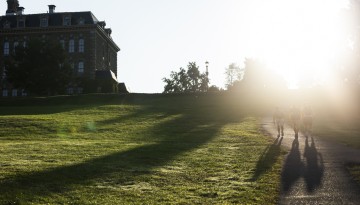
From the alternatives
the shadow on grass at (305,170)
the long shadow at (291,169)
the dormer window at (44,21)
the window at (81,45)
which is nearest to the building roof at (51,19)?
the dormer window at (44,21)

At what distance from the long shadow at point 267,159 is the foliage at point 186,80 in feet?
313

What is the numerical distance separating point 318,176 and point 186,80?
104 m

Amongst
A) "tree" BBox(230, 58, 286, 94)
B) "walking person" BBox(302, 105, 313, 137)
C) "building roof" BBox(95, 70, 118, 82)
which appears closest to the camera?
"walking person" BBox(302, 105, 313, 137)

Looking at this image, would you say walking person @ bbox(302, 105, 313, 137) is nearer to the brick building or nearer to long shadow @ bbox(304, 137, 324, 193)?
long shadow @ bbox(304, 137, 324, 193)

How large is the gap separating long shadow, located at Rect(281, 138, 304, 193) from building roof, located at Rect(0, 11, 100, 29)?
2404 inches

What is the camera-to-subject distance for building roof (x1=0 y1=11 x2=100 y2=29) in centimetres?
7113

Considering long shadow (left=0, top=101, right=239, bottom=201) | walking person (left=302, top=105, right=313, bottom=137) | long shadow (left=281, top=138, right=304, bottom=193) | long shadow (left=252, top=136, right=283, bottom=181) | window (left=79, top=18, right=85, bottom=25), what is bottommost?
long shadow (left=281, top=138, right=304, bottom=193)

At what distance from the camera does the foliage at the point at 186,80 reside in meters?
113

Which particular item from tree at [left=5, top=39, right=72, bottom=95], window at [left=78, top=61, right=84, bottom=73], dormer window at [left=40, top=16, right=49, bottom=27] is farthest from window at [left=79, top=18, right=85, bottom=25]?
tree at [left=5, top=39, right=72, bottom=95]

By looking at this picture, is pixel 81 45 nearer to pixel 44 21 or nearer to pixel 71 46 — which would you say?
pixel 71 46

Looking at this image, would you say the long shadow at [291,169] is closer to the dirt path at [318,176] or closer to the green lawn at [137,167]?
the dirt path at [318,176]

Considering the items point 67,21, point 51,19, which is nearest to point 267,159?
point 67,21

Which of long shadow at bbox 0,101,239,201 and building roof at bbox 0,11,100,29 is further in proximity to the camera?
building roof at bbox 0,11,100,29

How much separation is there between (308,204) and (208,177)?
3013mm
